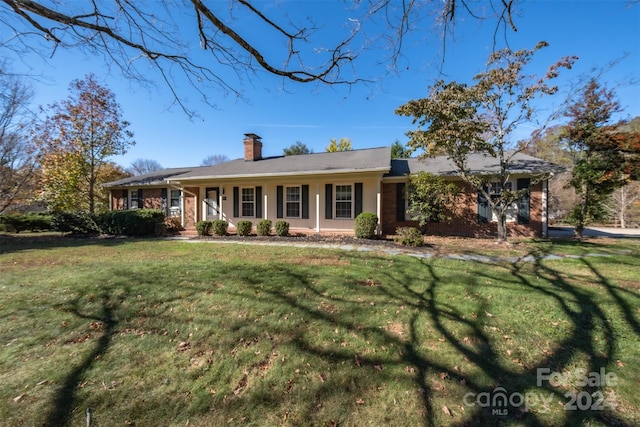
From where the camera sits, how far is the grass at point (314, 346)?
2.16 metres

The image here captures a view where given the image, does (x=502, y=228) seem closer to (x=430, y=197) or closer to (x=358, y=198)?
(x=430, y=197)

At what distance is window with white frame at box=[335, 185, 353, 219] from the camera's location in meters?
11.3

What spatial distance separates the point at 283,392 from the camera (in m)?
2.33

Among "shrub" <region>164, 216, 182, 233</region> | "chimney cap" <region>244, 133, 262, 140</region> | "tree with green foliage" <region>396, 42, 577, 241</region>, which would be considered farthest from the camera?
"chimney cap" <region>244, 133, 262, 140</region>

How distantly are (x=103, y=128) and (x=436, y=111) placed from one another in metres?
18.3

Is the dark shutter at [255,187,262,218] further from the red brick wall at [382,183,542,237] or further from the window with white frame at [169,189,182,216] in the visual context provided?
the window with white frame at [169,189,182,216]

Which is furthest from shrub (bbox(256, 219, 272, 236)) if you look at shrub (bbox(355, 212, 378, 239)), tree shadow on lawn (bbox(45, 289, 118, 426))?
tree shadow on lawn (bbox(45, 289, 118, 426))

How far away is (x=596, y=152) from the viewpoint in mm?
10539

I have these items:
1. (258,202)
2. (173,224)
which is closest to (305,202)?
(258,202)

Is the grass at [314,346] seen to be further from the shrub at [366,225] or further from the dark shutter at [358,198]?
the dark shutter at [358,198]

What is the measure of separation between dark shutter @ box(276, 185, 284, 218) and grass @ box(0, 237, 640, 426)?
6994 millimetres

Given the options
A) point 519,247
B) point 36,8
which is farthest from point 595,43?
point 36,8

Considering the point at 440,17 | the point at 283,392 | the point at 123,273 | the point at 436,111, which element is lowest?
the point at 283,392

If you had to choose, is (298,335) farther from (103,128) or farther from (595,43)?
(103,128)
